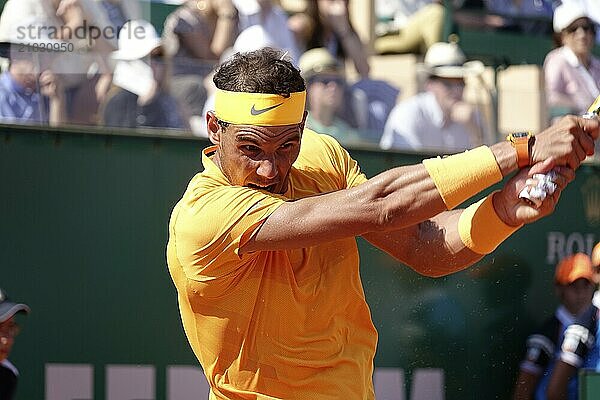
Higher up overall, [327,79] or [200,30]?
[200,30]

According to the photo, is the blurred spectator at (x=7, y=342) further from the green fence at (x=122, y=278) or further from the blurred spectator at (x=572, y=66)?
the blurred spectator at (x=572, y=66)

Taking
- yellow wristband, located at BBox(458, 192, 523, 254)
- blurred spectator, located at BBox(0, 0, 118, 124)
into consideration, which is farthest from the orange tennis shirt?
blurred spectator, located at BBox(0, 0, 118, 124)

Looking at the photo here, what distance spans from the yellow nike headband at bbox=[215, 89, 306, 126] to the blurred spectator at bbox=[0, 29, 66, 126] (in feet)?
8.67

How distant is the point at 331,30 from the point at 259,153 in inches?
155

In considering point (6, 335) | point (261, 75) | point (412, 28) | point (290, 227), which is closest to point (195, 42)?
point (412, 28)

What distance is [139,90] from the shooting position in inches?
243

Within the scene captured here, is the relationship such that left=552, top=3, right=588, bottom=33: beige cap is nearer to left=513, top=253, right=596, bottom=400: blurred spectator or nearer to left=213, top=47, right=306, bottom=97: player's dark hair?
left=513, top=253, right=596, bottom=400: blurred spectator

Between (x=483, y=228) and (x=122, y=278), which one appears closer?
(x=483, y=228)

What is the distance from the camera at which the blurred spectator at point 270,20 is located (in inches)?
270

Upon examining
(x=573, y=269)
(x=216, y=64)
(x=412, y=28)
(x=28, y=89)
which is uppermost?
(x=412, y=28)

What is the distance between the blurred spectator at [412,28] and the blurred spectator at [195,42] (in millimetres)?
1214

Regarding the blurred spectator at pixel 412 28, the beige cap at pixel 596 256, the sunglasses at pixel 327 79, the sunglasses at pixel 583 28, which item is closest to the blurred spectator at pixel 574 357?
the beige cap at pixel 596 256

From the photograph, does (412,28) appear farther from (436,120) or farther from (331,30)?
(436,120)

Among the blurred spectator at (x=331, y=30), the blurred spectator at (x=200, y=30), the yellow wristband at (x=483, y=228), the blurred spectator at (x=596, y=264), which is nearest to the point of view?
the yellow wristband at (x=483, y=228)
